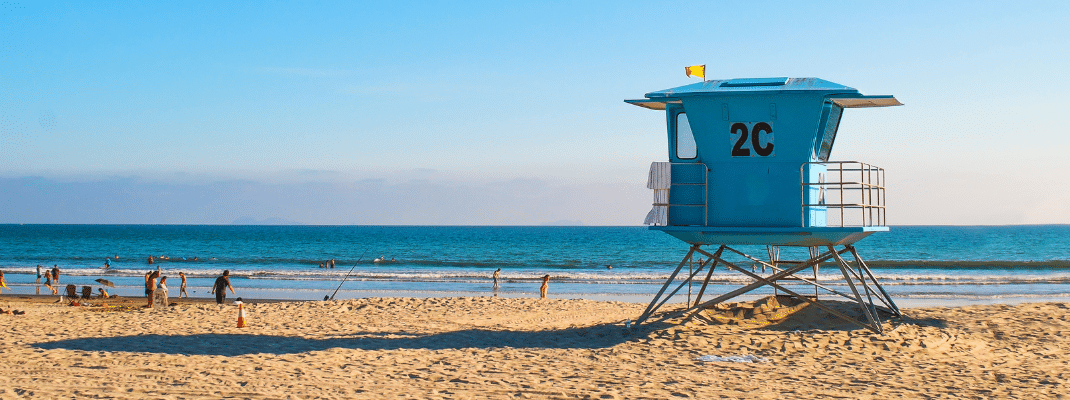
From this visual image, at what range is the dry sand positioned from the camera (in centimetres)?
1048

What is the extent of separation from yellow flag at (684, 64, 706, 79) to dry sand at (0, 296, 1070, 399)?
4.40m

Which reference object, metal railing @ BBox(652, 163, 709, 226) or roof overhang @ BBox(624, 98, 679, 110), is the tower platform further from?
roof overhang @ BBox(624, 98, 679, 110)

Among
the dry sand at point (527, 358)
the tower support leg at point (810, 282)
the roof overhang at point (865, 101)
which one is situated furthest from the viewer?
the tower support leg at point (810, 282)

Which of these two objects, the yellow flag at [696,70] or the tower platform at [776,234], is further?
the yellow flag at [696,70]

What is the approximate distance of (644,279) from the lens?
40438 mm

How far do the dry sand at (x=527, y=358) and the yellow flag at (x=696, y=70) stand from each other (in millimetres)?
4400

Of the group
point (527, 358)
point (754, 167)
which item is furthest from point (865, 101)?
point (527, 358)

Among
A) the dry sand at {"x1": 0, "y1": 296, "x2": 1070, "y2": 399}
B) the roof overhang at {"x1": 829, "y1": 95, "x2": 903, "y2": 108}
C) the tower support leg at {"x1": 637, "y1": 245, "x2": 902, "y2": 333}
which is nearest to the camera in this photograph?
the dry sand at {"x1": 0, "y1": 296, "x2": 1070, "y2": 399}

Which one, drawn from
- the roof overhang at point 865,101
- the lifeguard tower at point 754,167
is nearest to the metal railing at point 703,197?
the lifeguard tower at point 754,167

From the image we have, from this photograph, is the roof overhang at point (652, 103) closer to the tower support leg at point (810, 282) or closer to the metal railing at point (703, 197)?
the metal railing at point (703, 197)

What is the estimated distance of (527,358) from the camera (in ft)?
42.1

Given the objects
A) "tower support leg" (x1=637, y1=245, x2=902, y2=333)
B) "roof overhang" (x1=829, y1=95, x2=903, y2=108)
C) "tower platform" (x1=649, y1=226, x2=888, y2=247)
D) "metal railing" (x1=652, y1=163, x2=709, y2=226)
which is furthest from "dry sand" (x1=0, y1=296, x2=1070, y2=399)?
"roof overhang" (x1=829, y1=95, x2=903, y2=108)

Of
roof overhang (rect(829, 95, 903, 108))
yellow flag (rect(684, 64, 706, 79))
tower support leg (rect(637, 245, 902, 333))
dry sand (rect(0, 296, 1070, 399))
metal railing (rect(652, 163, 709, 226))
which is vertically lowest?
dry sand (rect(0, 296, 1070, 399))

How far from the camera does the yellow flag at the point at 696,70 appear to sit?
14219 mm
